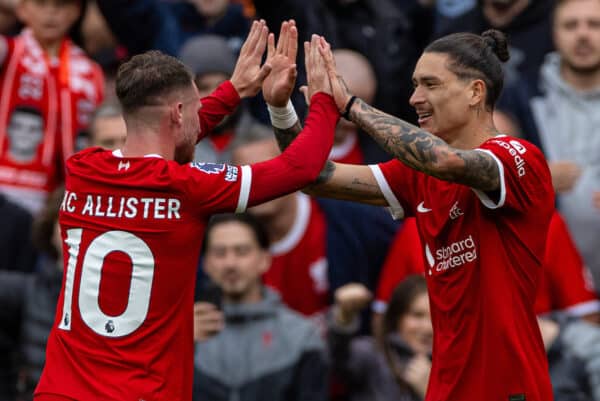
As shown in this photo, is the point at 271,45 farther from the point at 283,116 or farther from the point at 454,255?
the point at 454,255

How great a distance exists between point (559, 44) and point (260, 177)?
4313 millimetres

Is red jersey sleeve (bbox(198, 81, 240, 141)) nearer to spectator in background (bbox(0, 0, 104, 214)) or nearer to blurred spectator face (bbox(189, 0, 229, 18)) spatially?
spectator in background (bbox(0, 0, 104, 214))

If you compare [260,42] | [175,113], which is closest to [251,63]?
[260,42]

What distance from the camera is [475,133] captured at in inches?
222

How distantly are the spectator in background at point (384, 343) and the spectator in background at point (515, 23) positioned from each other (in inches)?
96.3

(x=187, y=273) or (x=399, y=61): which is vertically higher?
(x=399, y=61)

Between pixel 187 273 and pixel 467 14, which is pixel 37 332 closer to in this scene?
pixel 187 273

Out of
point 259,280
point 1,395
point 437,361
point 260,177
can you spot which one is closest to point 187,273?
point 260,177

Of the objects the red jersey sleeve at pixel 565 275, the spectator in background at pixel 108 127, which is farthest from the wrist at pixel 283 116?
the red jersey sleeve at pixel 565 275

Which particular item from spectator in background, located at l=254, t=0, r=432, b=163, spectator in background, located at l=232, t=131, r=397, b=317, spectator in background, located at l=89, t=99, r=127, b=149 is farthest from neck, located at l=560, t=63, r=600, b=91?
spectator in background, located at l=89, t=99, r=127, b=149

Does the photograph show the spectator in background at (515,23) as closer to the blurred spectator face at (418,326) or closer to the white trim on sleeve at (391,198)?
the blurred spectator face at (418,326)

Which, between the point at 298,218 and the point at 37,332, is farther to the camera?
the point at 298,218

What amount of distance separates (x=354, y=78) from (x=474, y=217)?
370 cm

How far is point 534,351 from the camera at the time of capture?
5492 mm
